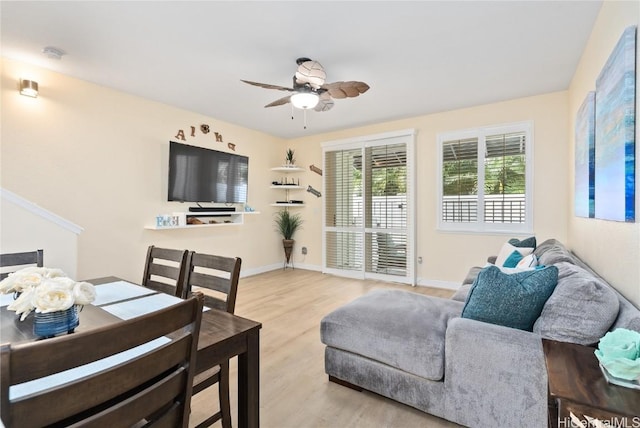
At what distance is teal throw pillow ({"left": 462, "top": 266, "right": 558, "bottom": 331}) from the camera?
1578 mm

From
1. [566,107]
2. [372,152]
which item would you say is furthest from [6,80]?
[566,107]

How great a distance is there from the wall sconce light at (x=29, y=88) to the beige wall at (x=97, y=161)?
86 mm

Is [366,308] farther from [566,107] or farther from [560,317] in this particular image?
[566,107]

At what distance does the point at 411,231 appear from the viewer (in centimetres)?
483

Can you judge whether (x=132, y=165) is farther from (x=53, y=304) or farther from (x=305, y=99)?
(x=53, y=304)

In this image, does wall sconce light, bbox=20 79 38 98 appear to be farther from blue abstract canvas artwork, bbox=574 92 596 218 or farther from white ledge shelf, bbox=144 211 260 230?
blue abstract canvas artwork, bbox=574 92 596 218

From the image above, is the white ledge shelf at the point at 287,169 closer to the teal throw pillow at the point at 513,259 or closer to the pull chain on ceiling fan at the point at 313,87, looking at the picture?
the pull chain on ceiling fan at the point at 313,87

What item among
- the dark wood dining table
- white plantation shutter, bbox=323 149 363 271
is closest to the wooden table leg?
the dark wood dining table

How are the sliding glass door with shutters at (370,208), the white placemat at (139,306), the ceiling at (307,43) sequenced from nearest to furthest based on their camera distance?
the white placemat at (139,306) < the ceiling at (307,43) < the sliding glass door with shutters at (370,208)

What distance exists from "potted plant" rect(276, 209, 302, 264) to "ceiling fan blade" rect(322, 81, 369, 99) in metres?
3.46

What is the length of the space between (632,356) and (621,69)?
1411mm

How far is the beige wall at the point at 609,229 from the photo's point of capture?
1.51m

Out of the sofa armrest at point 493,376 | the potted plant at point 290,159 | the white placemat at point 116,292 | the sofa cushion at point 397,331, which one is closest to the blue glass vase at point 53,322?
the white placemat at point 116,292

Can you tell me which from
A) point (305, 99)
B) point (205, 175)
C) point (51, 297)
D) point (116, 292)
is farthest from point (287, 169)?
point (51, 297)
